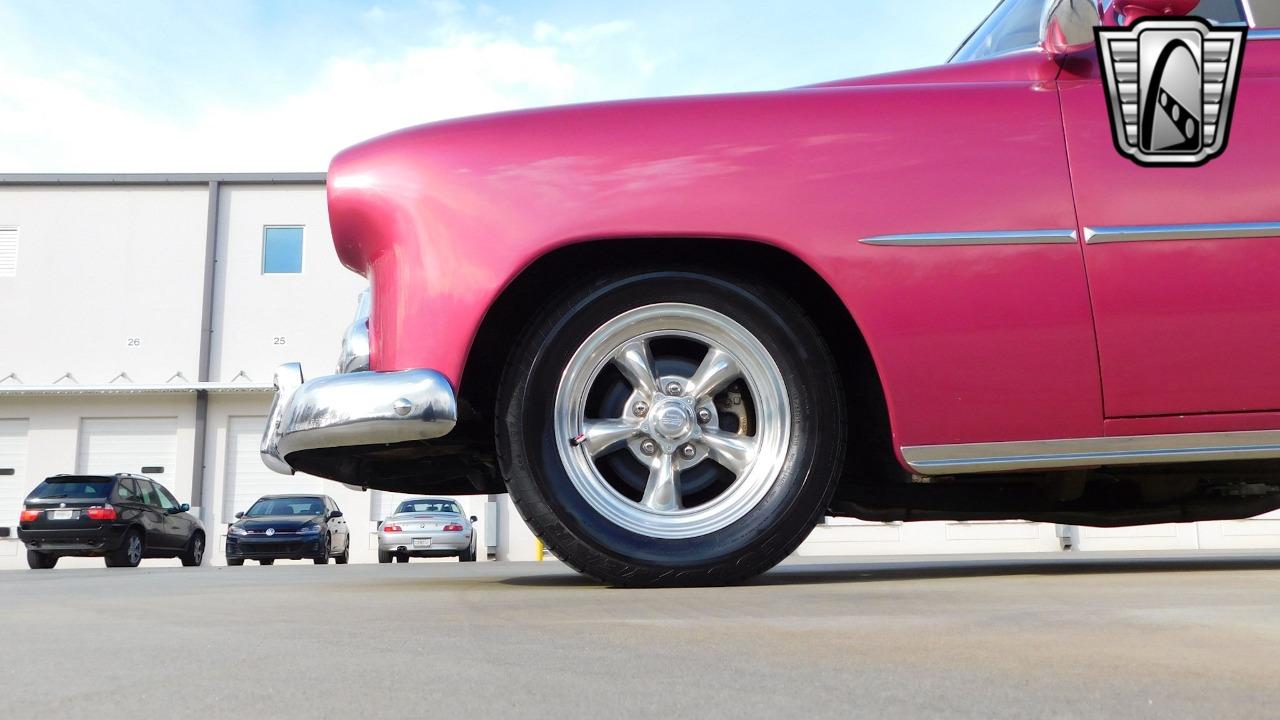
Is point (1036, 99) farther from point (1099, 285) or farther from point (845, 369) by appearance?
point (845, 369)

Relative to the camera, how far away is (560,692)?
1311mm

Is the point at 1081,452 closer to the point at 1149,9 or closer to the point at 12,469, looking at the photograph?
the point at 1149,9

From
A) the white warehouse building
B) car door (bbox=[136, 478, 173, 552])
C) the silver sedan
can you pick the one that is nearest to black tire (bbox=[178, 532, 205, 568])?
car door (bbox=[136, 478, 173, 552])

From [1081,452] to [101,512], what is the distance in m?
14.8

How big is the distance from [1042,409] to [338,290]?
22.7 meters

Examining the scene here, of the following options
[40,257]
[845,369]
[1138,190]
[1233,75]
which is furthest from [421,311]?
[40,257]

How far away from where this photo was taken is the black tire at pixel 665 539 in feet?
9.05

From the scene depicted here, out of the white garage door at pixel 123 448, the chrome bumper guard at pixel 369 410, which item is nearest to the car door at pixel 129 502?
the white garage door at pixel 123 448

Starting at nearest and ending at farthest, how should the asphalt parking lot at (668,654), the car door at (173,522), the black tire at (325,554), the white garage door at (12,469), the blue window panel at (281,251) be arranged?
the asphalt parking lot at (668,654) → the car door at (173,522) → the black tire at (325,554) → the white garage door at (12,469) → the blue window panel at (281,251)

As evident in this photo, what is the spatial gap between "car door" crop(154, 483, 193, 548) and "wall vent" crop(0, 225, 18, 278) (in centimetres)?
994

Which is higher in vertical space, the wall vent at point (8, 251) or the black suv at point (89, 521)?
the wall vent at point (8, 251)

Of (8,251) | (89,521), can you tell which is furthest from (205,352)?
(89,521)

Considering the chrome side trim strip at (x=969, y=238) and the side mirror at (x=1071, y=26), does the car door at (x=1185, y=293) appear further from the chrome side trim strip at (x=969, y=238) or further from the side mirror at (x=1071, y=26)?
the side mirror at (x=1071, y=26)

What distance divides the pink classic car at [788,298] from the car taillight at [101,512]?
13528mm
